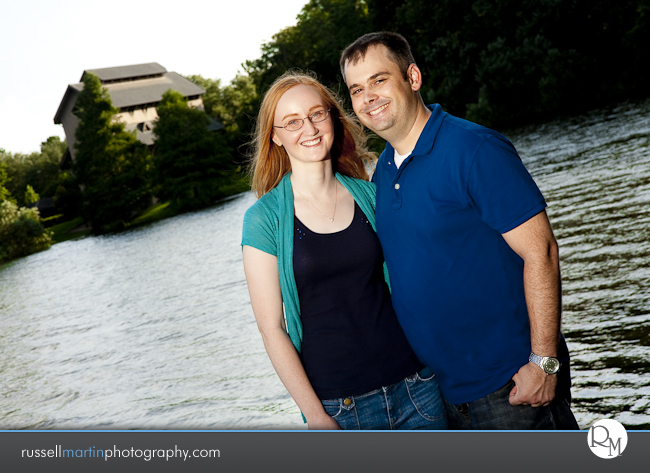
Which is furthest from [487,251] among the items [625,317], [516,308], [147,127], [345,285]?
[147,127]

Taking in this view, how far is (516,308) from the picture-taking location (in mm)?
2119

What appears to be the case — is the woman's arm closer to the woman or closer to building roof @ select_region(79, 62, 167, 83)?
the woman

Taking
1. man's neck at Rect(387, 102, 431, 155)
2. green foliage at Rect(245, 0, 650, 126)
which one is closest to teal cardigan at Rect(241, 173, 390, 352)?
man's neck at Rect(387, 102, 431, 155)

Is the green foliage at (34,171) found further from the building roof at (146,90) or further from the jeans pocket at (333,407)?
the jeans pocket at (333,407)

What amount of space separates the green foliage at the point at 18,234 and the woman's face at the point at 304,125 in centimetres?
3779

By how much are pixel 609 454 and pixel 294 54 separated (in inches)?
2020

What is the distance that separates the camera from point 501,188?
1.97 meters

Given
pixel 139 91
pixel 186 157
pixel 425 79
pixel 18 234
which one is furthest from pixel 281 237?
pixel 139 91

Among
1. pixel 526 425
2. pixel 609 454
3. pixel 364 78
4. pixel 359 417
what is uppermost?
pixel 364 78

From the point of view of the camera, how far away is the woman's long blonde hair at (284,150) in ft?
8.05

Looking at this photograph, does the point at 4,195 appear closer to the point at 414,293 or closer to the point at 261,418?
the point at 261,418

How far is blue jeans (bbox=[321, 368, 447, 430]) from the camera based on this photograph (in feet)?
7.44

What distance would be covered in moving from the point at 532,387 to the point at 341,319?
74 cm

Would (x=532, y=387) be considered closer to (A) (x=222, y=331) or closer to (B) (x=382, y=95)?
(B) (x=382, y=95)
